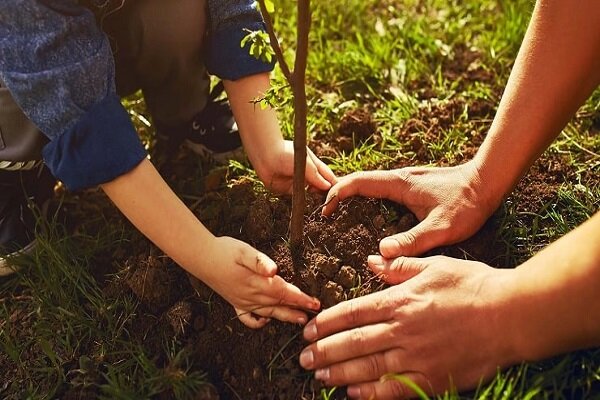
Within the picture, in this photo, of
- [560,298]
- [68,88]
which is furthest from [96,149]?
[560,298]

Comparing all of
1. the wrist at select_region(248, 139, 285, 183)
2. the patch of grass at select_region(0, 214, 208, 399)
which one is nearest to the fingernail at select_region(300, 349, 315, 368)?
the patch of grass at select_region(0, 214, 208, 399)

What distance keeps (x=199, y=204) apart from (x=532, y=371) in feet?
3.86

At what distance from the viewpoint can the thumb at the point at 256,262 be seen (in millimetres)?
1827

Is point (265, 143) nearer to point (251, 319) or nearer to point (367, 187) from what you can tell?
point (367, 187)

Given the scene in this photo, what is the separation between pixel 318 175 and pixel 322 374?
0.63 metres

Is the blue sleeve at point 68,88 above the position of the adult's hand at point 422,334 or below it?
above

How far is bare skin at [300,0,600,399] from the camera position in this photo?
5.29 feet

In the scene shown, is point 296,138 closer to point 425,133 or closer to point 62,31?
point 62,31

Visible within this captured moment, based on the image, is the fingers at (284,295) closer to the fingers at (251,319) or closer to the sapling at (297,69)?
the fingers at (251,319)

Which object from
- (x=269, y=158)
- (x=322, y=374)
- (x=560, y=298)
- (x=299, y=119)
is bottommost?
(x=322, y=374)

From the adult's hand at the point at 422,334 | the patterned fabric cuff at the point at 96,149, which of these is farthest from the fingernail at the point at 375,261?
the patterned fabric cuff at the point at 96,149

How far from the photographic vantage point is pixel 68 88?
181cm

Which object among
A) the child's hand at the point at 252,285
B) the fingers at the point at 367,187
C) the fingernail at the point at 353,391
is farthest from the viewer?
the fingers at the point at 367,187

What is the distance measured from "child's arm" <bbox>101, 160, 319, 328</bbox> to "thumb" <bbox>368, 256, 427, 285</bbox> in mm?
193
